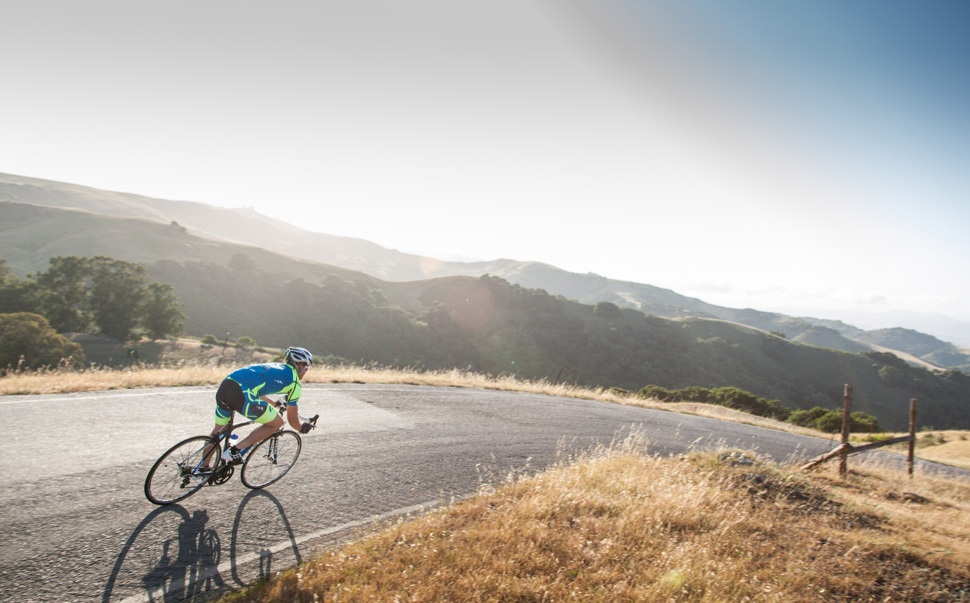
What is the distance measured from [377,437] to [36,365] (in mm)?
25308

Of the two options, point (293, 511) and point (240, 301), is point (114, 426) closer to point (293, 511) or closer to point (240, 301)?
point (293, 511)

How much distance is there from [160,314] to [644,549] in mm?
47224

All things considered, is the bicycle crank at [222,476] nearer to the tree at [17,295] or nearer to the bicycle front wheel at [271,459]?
the bicycle front wheel at [271,459]

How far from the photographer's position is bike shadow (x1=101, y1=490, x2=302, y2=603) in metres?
3.64

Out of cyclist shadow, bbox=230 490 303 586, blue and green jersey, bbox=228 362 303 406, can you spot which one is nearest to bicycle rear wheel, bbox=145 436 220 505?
cyclist shadow, bbox=230 490 303 586

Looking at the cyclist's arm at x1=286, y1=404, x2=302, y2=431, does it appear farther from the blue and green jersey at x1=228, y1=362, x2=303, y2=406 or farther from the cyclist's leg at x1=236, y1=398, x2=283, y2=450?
the cyclist's leg at x1=236, y1=398, x2=283, y2=450

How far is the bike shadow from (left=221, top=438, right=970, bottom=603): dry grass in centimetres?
39

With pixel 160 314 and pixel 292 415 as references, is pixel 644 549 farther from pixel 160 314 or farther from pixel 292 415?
pixel 160 314

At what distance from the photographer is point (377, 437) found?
8.23 m

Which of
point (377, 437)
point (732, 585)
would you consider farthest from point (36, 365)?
point (732, 585)

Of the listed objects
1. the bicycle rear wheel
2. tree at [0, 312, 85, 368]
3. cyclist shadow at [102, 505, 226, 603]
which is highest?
the bicycle rear wheel

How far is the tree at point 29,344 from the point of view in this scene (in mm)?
22281

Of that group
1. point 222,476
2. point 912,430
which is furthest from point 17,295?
point 912,430

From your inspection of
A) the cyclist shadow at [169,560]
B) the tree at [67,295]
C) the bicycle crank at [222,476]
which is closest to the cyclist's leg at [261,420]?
the bicycle crank at [222,476]
